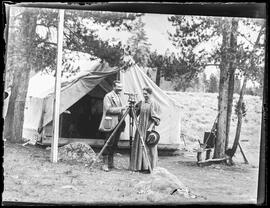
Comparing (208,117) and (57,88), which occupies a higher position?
(57,88)

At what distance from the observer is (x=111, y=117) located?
6406 mm

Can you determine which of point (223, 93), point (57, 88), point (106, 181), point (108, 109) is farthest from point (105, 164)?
point (223, 93)

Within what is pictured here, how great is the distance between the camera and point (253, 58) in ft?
21.2

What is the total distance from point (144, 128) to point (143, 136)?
109 mm

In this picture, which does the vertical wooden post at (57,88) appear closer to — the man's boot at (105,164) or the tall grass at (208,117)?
the man's boot at (105,164)

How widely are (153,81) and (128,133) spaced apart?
78cm

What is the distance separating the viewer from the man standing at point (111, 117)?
6.39 metres

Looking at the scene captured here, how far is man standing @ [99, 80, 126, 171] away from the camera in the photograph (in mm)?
6395

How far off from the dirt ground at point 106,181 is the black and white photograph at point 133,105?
13 mm

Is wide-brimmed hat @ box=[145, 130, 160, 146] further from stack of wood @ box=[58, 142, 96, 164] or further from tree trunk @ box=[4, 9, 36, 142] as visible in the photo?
tree trunk @ box=[4, 9, 36, 142]

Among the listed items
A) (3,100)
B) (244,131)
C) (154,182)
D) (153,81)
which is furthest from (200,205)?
(3,100)

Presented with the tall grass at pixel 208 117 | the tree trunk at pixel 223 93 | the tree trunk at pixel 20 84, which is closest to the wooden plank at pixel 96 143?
the tall grass at pixel 208 117

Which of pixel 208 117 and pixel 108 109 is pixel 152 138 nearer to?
pixel 108 109

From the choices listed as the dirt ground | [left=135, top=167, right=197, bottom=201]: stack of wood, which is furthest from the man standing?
[left=135, top=167, right=197, bottom=201]: stack of wood
